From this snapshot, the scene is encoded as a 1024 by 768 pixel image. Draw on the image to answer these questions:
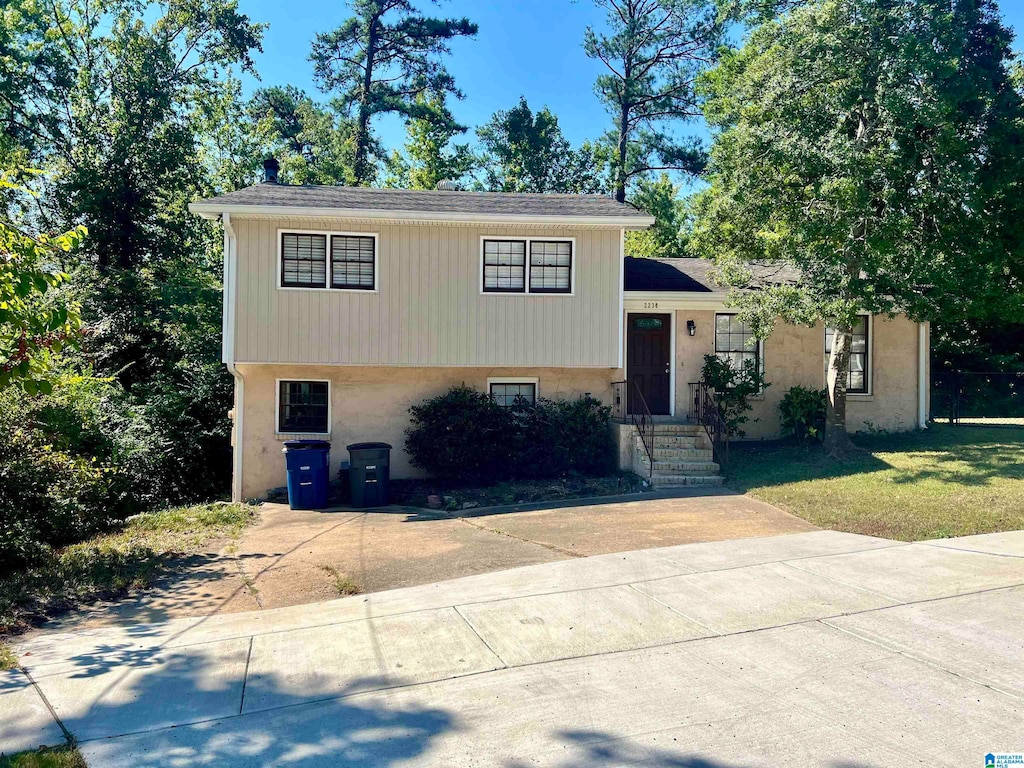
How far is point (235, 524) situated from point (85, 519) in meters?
2.11

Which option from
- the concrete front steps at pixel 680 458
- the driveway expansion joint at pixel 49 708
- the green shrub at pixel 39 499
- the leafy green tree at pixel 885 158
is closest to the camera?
the driveway expansion joint at pixel 49 708

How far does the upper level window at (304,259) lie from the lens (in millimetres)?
12852

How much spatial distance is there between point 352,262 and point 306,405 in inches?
115

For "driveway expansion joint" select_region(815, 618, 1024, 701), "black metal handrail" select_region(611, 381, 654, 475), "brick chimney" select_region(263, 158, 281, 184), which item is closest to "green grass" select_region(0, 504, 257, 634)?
"driveway expansion joint" select_region(815, 618, 1024, 701)

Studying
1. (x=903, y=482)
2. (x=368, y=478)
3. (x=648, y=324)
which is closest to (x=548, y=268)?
(x=648, y=324)

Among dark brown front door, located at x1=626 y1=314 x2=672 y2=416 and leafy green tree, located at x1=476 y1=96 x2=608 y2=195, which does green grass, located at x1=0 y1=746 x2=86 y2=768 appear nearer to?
dark brown front door, located at x1=626 y1=314 x2=672 y2=416

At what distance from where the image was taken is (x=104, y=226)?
20844mm

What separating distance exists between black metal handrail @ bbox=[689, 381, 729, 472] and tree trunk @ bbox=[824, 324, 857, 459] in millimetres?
1987

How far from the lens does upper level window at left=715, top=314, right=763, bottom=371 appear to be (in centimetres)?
1520

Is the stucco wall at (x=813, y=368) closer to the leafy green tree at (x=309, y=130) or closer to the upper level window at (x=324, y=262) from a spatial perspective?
the upper level window at (x=324, y=262)

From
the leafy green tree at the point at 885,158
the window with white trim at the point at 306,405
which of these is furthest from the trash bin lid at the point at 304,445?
the leafy green tree at the point at 885,158

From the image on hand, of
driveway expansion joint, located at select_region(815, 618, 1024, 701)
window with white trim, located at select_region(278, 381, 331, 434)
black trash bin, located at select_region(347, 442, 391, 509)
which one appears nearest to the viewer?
driveway expansion joint, located at select_region(815, 618, 1024, 701)

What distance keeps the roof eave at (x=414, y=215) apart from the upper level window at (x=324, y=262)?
1.55 feet

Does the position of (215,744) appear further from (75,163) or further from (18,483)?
(75,163)
